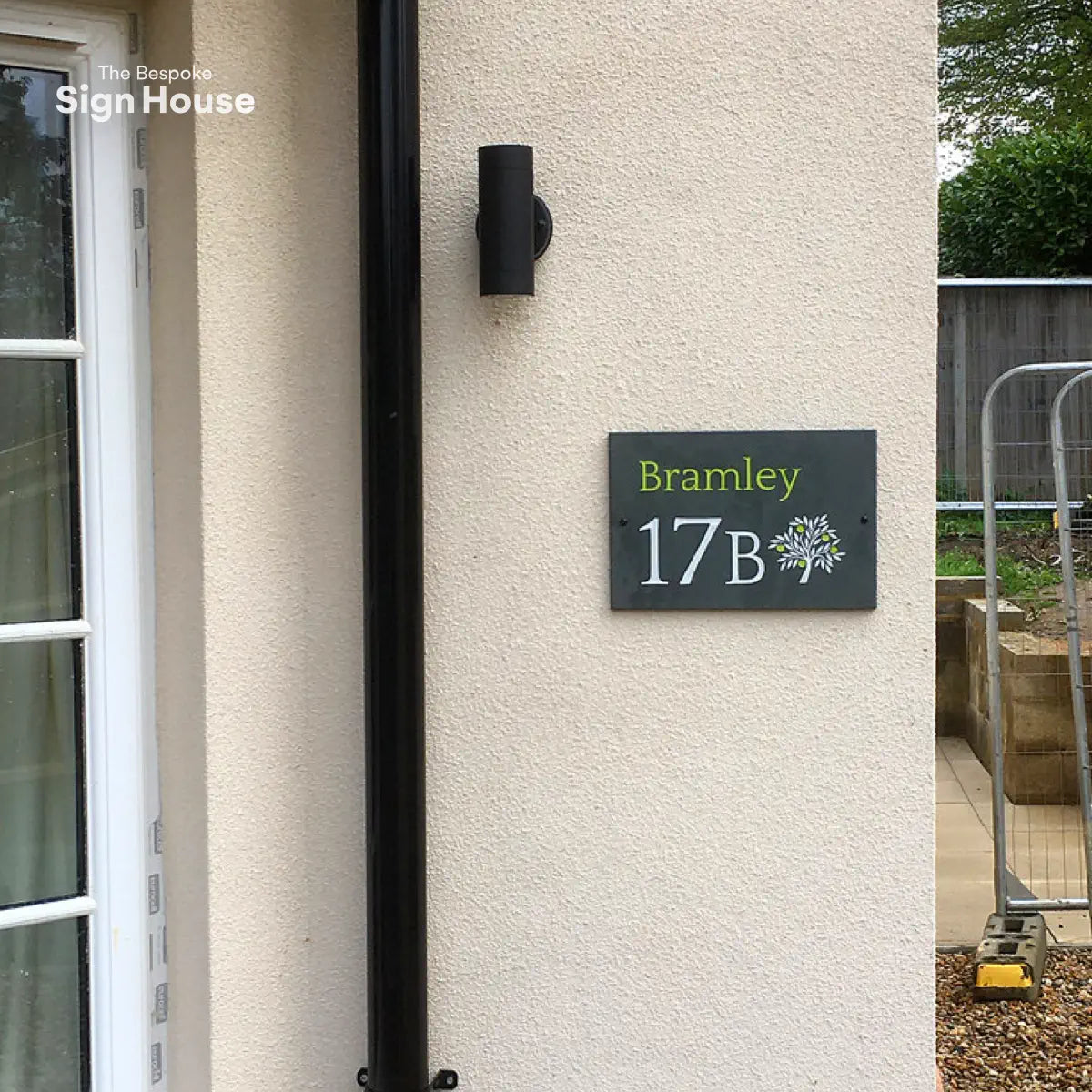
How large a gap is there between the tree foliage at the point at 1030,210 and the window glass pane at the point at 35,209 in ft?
33.5

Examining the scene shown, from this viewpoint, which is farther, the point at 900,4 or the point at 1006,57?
the point at 1006,57

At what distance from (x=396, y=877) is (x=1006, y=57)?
54.9 ft

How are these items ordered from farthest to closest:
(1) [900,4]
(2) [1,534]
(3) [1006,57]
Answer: (3) [1006,57] → (1) [900,4] → (2) [1,534]

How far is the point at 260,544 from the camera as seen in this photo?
2.44m

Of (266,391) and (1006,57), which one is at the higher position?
(1006,57)

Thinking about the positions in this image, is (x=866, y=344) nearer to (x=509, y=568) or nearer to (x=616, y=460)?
(x=616, y=460)

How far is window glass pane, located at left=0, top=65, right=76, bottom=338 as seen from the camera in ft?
7.66

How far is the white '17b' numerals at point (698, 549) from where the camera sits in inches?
100

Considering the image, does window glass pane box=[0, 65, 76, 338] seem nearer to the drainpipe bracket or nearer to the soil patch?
the drainpipe bracket

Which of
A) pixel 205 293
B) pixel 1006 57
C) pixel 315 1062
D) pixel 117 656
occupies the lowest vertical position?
pixel 315 1062

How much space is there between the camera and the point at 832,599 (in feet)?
8.37

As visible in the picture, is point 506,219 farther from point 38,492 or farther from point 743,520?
point 38,492

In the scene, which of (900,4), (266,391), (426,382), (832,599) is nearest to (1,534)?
(266,391)

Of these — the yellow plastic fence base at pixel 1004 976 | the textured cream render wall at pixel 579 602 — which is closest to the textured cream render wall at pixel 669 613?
the textured cream render wall at pixel 579 602
